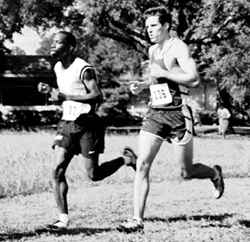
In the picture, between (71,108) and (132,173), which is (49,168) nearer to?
(132,173)

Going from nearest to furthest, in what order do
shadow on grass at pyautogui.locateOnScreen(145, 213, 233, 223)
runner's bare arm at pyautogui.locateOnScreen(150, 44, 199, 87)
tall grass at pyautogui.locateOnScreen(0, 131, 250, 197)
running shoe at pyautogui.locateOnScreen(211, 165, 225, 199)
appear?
runner's bare arm at pyautogui.locateOnScreen(150, 44, 199, 87) < running shoe at pyautogui.locateOnScreen(211, 165, 225, 199) < shadow on grass at pyautogui.locateOnScreen(145, 213, 233, 223) < tall grass at pyautogui.locateOnScreen(0, 131, 250, 197)

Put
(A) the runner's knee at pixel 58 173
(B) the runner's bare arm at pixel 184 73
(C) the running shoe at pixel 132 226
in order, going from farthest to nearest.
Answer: (A) the runner's knee at pixel 58 173, (C) the running shoe at pixel 132 226, (B) the runner's bare arm at pixel 184 73

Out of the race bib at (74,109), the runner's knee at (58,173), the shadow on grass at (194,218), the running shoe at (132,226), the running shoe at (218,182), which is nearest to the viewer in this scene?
the running shoe at (132,226)

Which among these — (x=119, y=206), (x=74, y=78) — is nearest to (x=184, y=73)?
(x=74, y=78)

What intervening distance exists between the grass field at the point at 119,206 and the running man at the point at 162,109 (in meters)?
0.49

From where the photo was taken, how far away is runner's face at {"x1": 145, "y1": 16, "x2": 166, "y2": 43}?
5.75m

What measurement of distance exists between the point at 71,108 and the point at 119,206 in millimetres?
2063

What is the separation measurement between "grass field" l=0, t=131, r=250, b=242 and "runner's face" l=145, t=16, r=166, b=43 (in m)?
1.81

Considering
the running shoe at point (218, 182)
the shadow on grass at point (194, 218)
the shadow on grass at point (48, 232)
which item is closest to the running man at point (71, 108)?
the shadow on grass at point (48, 232)

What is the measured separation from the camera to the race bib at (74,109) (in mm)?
6055

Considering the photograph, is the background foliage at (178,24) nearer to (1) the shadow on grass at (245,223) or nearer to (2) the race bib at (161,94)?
(1) the shadow on grass at (245,223)

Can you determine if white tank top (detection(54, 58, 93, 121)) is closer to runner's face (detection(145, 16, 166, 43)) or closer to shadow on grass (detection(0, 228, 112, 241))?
runner's face (detection(145, 16, 166, 43))

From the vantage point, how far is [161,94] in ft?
18.9

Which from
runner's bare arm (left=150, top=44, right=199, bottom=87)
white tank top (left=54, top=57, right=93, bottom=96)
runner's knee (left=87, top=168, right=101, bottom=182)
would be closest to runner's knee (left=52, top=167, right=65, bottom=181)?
runner's knee (left=87, top=168, right=101, bottom=182)
